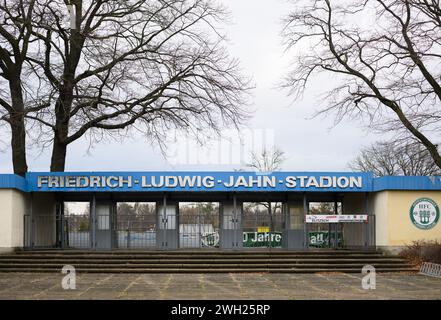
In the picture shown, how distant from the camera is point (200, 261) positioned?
80.9 ft

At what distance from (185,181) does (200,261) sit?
4227mm

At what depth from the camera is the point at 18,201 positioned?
87.6 ft

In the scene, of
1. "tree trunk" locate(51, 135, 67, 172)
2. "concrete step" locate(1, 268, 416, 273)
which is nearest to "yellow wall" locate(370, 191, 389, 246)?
"concrete step" locate(1, 268, 416, 273)

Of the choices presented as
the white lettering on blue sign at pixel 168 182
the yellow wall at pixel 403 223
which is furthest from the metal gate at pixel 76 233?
the yellow wall at pixel 403 223

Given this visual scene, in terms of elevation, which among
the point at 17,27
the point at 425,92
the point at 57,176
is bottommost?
the point at 57,176

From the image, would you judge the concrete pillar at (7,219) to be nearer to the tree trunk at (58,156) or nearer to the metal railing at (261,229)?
the tree trunk at (58,156)

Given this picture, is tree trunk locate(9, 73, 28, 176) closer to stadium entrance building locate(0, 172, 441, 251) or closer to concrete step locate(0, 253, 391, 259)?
stadium entrance building locate(0, 172, 441, 251)

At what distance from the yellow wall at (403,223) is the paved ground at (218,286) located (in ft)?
12.9

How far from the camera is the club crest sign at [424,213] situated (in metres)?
26.9

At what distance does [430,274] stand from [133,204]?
14.6 meters

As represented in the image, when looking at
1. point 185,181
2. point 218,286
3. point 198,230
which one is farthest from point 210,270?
point 198,230

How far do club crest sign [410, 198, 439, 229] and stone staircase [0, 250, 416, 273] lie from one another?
2198 millimetres
